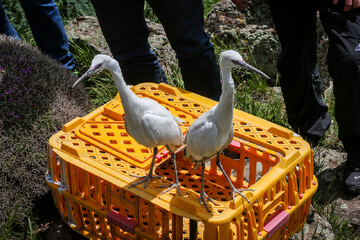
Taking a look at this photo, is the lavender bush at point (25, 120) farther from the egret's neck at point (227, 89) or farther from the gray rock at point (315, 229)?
the gray rock at point (315, 229)

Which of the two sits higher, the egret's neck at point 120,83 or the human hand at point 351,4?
the human hand at point 351,4

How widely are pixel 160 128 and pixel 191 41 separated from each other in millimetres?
878

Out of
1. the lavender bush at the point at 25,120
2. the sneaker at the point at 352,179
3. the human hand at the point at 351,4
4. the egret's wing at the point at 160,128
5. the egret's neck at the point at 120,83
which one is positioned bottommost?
the sneaker at the point at 352,179

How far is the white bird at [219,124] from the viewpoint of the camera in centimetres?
219

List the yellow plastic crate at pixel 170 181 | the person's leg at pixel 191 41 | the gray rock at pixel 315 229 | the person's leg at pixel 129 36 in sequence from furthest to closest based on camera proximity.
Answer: the person's leg at pixel 129 36, the person's leg at pixel 191 41, the gray rock at pixel 315 229, the yellow plastic crate at pixel 170 181

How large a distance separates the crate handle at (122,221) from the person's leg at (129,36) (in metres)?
1.13

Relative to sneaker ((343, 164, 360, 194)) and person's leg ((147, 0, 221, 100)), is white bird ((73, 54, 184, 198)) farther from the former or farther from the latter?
sneaker ((343, 164, 360, 194))

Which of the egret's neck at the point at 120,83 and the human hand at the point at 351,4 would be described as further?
the human hand at the point at 351,4

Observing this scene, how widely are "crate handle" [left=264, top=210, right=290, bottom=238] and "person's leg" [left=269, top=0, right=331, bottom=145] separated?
3.31 ft

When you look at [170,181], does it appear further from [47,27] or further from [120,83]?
[47,27]

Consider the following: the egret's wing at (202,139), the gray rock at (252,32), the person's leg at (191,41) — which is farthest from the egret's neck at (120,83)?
the gray rock at (252,32)

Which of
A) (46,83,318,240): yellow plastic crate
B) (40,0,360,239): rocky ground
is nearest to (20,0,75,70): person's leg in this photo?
(40,0,360,239): rocky ground

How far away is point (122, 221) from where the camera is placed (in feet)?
8.44

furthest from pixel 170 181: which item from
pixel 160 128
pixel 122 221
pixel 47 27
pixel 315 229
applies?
pixel 47 27
